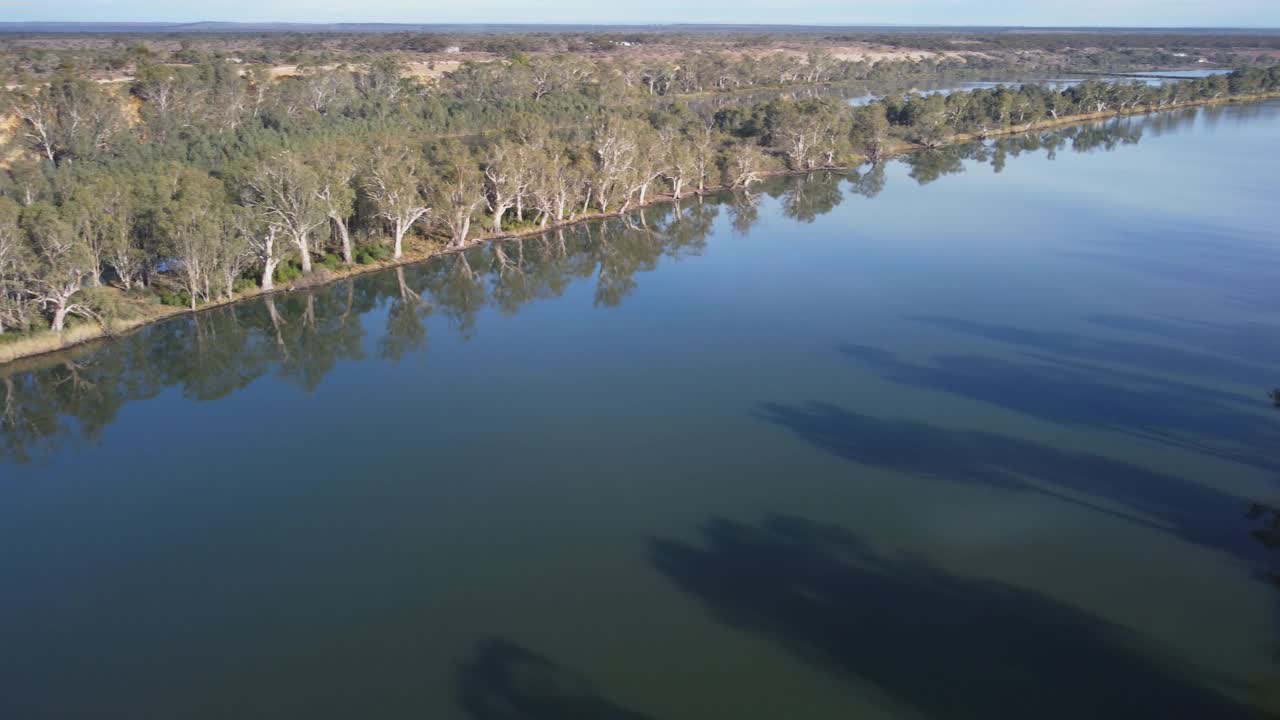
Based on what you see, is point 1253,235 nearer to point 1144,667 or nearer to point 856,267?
point 856,267

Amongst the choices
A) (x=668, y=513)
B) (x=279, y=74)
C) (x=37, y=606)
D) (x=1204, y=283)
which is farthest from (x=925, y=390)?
(x=279, y=74)

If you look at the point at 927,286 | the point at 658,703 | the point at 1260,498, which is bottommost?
the point at 658,703

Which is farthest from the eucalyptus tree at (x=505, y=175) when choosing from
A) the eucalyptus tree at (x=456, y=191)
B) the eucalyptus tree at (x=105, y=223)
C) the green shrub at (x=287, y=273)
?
the eucalyptus tree at (x=105, y=223)

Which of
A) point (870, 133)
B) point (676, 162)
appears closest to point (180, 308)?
point (676, 162)

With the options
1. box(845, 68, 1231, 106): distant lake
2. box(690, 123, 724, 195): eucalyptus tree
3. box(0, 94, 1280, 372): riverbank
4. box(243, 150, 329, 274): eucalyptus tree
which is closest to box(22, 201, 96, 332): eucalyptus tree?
box(0, 94, 1280, 372): riverbank

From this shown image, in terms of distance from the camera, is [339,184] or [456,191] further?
[456,191]

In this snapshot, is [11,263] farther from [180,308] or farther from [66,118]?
[66,118]

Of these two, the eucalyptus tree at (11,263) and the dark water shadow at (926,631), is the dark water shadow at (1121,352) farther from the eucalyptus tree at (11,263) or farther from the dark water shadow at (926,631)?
the eucalyptus tree at (11,263)
